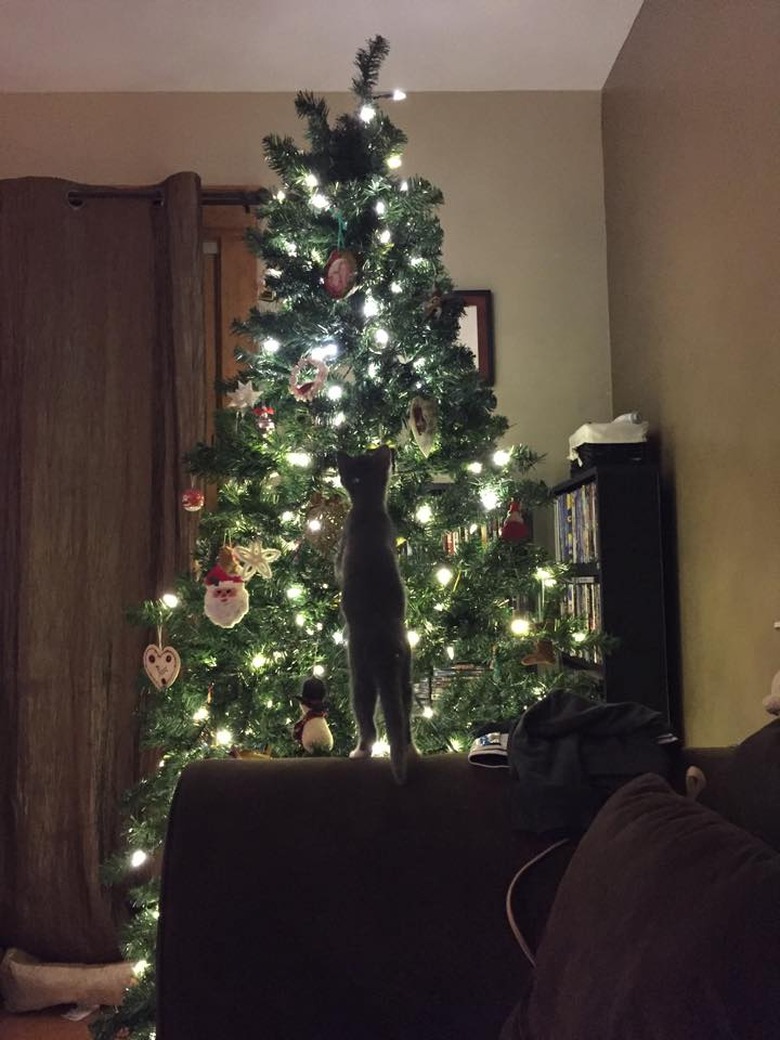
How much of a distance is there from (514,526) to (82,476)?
1431mm

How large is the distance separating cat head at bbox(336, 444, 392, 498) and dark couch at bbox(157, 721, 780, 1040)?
438 mm

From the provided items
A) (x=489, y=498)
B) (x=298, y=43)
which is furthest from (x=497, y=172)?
(x=489, y=498)

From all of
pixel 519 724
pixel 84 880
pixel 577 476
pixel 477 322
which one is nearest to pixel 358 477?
pixel 519 724

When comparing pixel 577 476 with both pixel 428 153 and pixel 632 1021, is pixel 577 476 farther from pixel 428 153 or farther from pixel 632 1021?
pixel 632 1021

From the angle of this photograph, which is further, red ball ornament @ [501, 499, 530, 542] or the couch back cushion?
red ball ornament @ [501, 499, 530, 542]

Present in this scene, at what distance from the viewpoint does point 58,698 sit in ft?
7.95

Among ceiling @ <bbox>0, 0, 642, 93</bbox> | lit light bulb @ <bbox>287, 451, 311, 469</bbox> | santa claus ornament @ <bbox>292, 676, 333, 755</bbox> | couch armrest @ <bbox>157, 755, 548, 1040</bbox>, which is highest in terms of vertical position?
ceiling @ <bbox>0, 0, 642, 93</bbox>

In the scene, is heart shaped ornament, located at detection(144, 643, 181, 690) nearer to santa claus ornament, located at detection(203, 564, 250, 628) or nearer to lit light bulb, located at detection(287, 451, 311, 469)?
santa claus ornament, located at detection(203, 564, 250, 628)

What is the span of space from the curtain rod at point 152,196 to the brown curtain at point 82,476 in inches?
0.8

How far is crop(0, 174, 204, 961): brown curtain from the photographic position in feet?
7.88

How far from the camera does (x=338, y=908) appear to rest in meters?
1.04

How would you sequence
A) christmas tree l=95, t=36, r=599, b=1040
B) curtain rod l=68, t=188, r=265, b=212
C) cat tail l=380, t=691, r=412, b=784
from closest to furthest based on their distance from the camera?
cat tail l=380, t=691, r=412, b=784 < christmas tree l=95, t=36, r=599, b=1040 < curtain rod l=68, t=188, r=265, b=212

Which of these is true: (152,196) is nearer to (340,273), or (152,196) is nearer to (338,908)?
(340,273)

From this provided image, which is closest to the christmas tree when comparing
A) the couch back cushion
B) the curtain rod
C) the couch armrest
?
the couch armrest
